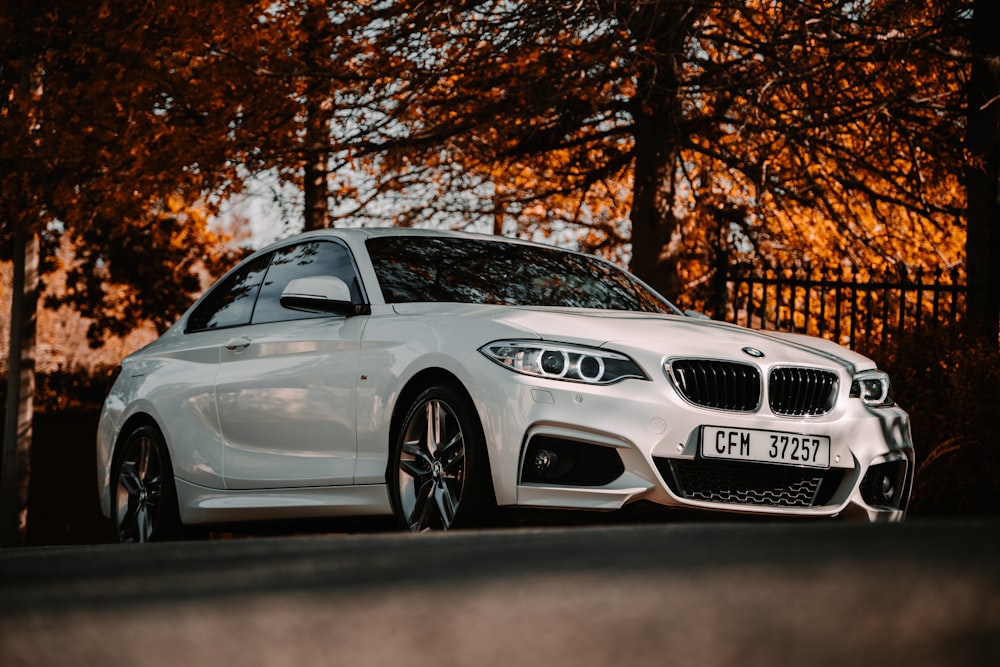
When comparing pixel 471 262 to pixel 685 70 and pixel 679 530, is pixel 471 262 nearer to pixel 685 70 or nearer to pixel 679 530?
pixel 679 530

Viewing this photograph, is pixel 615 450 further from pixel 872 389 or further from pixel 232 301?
pixel 232 301

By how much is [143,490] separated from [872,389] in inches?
157

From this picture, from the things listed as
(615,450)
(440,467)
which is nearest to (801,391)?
(615,450)

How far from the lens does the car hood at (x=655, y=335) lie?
16.3ft

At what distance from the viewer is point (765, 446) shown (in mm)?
4945

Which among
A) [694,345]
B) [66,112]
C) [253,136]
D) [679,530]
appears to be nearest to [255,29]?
[253,136]

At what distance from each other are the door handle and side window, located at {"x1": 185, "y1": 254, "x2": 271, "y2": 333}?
0.42 feet

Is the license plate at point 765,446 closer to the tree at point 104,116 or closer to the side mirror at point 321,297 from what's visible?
the side mirror at point 321,297

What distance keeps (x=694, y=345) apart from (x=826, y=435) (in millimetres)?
655

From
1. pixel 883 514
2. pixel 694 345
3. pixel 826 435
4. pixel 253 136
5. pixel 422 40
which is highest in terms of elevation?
pixel 422 40

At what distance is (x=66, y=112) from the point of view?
44.2ft

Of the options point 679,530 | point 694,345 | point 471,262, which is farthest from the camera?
point 471,262

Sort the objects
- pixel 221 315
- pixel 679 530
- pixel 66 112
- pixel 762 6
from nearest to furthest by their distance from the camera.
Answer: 1. pixel 679 530
2. pixel 221 315
3. pixel 762 6
4. pixel 66 112

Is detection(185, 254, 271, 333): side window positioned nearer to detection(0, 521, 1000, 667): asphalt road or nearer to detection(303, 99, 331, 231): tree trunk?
detection(303, 99, 331, 231): tree trunk
